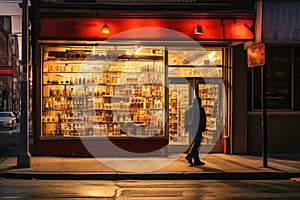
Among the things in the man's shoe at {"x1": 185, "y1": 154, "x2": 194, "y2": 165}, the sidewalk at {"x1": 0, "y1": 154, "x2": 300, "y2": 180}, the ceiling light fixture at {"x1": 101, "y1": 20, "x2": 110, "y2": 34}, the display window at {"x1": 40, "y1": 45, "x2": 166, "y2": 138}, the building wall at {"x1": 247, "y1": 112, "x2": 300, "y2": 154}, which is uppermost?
the ceiling light fixture at {"x1": 101, "y1": 20, "x2": 110, "y2": 34}

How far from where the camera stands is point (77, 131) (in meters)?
17.0

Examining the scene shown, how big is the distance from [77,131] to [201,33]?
4739 millimetres

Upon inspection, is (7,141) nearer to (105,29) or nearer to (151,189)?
(105,29)

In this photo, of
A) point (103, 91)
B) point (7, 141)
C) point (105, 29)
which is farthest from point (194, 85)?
point (7, 141)

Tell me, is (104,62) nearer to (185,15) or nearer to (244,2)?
(185,15)

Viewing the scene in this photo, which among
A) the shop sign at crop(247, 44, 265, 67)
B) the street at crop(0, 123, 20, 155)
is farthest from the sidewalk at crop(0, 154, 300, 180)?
the street at crop(0, 123, 20, 155)

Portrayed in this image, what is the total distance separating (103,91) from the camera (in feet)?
56.3

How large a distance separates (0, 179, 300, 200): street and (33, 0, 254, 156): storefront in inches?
156

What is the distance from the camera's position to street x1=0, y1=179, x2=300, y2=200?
10555 mm

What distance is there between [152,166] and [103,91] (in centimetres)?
359

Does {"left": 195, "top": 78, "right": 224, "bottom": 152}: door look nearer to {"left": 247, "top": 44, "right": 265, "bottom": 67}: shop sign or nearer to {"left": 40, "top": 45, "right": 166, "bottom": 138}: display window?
{"left": 40, "top": 45, "right": 166, "bottom": 138}: display window

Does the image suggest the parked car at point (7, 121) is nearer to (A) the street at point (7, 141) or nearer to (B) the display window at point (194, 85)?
(A) the street at point (7, 141)

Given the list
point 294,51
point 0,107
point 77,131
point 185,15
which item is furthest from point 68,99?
point 0,107

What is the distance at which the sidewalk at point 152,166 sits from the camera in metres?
13.2
